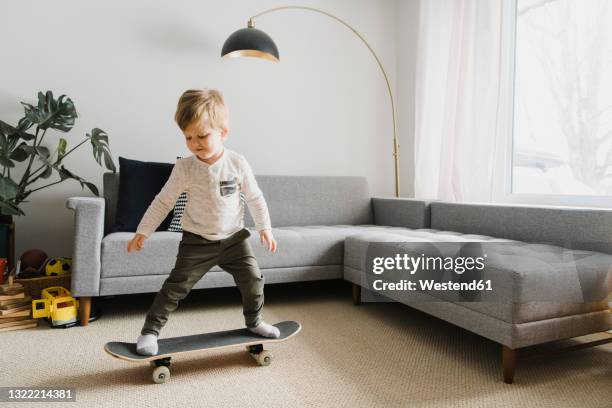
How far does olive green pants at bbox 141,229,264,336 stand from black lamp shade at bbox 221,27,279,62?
1599mm

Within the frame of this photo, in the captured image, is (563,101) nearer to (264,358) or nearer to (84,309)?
(264,358)

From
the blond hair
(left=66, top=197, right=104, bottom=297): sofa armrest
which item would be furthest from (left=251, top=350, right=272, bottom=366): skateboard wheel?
(left=66, top=197, right=104, bottom=297): sofa armrest

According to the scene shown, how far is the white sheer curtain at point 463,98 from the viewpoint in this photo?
2830mm

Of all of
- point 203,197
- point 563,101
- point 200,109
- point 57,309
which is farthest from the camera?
point 563,101

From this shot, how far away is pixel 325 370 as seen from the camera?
5.04 feet

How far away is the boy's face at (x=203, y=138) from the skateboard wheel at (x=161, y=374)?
72 cm

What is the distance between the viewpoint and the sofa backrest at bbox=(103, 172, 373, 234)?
2.95 meters

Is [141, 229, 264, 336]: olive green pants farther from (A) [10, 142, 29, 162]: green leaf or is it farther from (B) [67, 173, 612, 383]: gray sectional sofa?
(A) [10, 142, 29, 162]: green leaf

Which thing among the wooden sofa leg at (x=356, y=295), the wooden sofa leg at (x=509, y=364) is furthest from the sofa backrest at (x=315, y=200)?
the wooden sofa leg at (x=509, y=364)

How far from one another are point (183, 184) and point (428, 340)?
4.01ft

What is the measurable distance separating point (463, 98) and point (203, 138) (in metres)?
2.24

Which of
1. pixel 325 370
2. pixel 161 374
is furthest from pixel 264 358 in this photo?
pixel 161 374

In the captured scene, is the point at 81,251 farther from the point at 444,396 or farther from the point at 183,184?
the point at 444,396

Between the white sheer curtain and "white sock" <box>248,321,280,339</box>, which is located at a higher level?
the white sheer curtain
